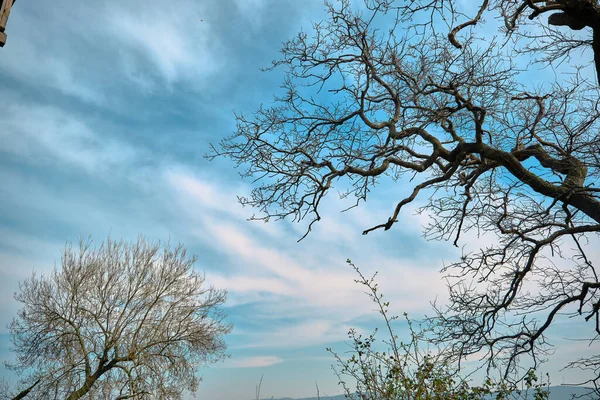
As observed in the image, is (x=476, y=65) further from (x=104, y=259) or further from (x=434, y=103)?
(x=104, y=259)

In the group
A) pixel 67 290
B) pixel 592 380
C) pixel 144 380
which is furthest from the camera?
pixel 67 290

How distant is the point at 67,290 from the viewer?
17.7m

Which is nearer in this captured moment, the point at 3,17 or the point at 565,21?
the point at 3,17

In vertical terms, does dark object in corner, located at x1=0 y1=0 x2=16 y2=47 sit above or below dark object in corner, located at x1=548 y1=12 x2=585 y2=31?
below

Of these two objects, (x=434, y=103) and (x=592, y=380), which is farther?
(x=434, y=103)

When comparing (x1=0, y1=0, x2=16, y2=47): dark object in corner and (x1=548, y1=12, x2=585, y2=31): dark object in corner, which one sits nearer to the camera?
(x1=0, y1=0, x2=16, y2=47): dark object in corner

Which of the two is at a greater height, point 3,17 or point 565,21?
point 565,21

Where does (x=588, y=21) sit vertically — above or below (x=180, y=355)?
above

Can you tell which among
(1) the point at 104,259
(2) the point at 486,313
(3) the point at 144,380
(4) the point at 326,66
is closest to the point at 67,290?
(1) the point at 104,259

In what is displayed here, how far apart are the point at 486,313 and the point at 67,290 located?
52.4 feet

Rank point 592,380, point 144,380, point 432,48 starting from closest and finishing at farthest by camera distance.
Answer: point 592,380 < point 432,48 < point 144,380

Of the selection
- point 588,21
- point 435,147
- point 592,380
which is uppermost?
point 588,21

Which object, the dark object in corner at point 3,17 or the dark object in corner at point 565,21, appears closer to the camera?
the dark object in corner at point 3,17

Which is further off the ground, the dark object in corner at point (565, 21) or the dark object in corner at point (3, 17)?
the dark object in corner at point (565, 21)
